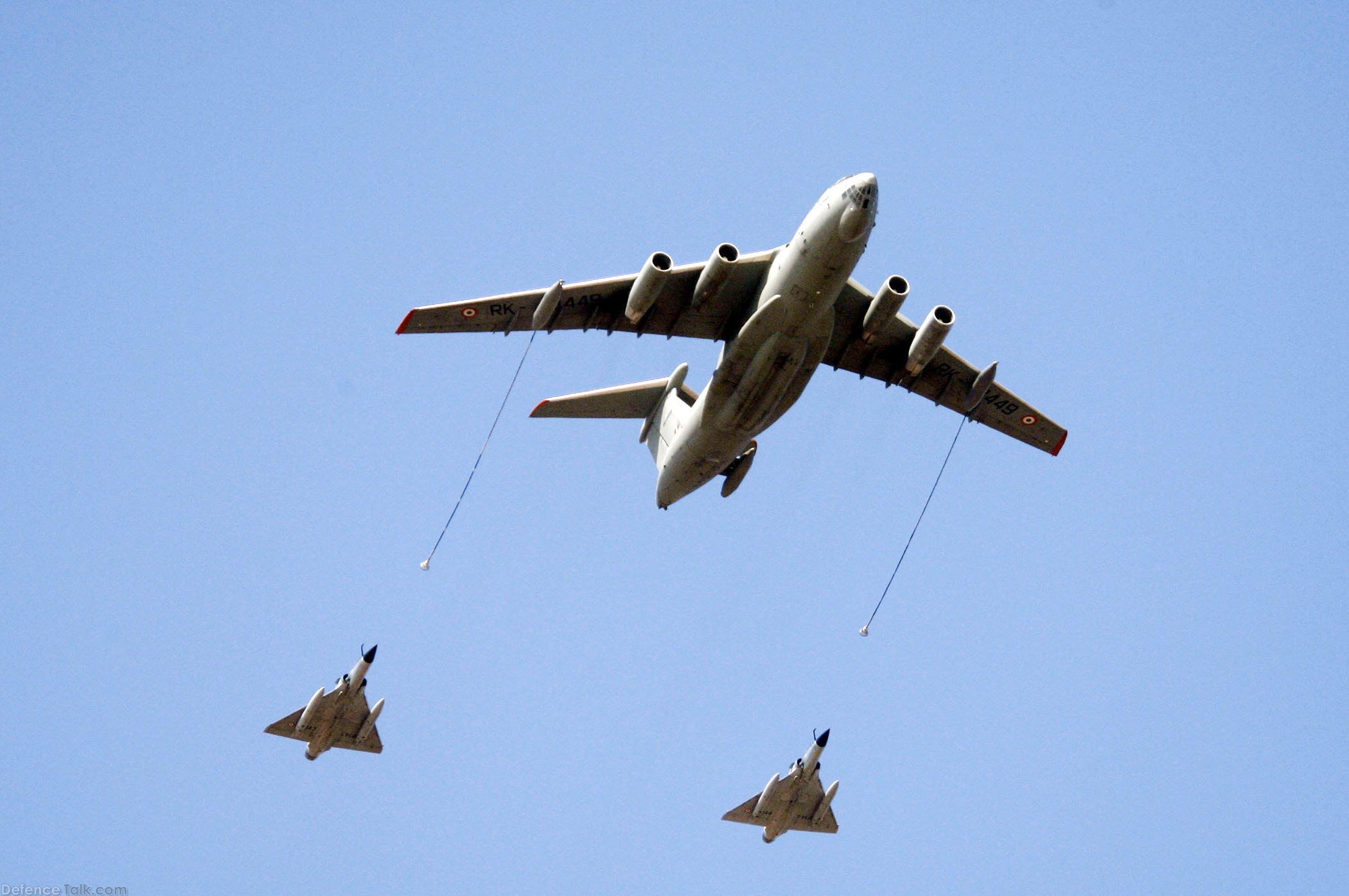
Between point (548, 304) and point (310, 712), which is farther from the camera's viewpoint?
point (310, 712)

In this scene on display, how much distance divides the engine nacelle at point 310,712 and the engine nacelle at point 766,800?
933 centimetres

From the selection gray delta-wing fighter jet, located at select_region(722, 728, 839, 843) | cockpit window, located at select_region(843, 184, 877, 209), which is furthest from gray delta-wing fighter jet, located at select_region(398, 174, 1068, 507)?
gray delta-wing fighter jet, located at select_region(722, 728, 839, 843)

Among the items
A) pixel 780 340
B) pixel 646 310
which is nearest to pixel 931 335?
pixel 780 340

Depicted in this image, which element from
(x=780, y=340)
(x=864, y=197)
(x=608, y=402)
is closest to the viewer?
(x=864, y=197)

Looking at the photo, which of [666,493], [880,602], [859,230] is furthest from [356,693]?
[859,230]

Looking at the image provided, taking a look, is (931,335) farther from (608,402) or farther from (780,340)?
(608,402)

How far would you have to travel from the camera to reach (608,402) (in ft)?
93.8

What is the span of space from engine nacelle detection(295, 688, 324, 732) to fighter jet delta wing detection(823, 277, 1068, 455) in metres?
12.1

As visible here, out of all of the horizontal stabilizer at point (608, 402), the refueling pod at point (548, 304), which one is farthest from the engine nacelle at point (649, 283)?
the horizontal stabilizer at point (608, 402)

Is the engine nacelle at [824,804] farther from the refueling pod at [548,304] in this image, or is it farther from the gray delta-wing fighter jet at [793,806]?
the refueling pod at [548,304]

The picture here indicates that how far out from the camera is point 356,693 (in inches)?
1160

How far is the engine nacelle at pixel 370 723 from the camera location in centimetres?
2980

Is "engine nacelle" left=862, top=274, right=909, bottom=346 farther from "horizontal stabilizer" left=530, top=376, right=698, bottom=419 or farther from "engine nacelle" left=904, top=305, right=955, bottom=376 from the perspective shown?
"horizontal stabilizer" left=530, top=376, right=698, bottom=419

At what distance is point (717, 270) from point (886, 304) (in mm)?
3089
